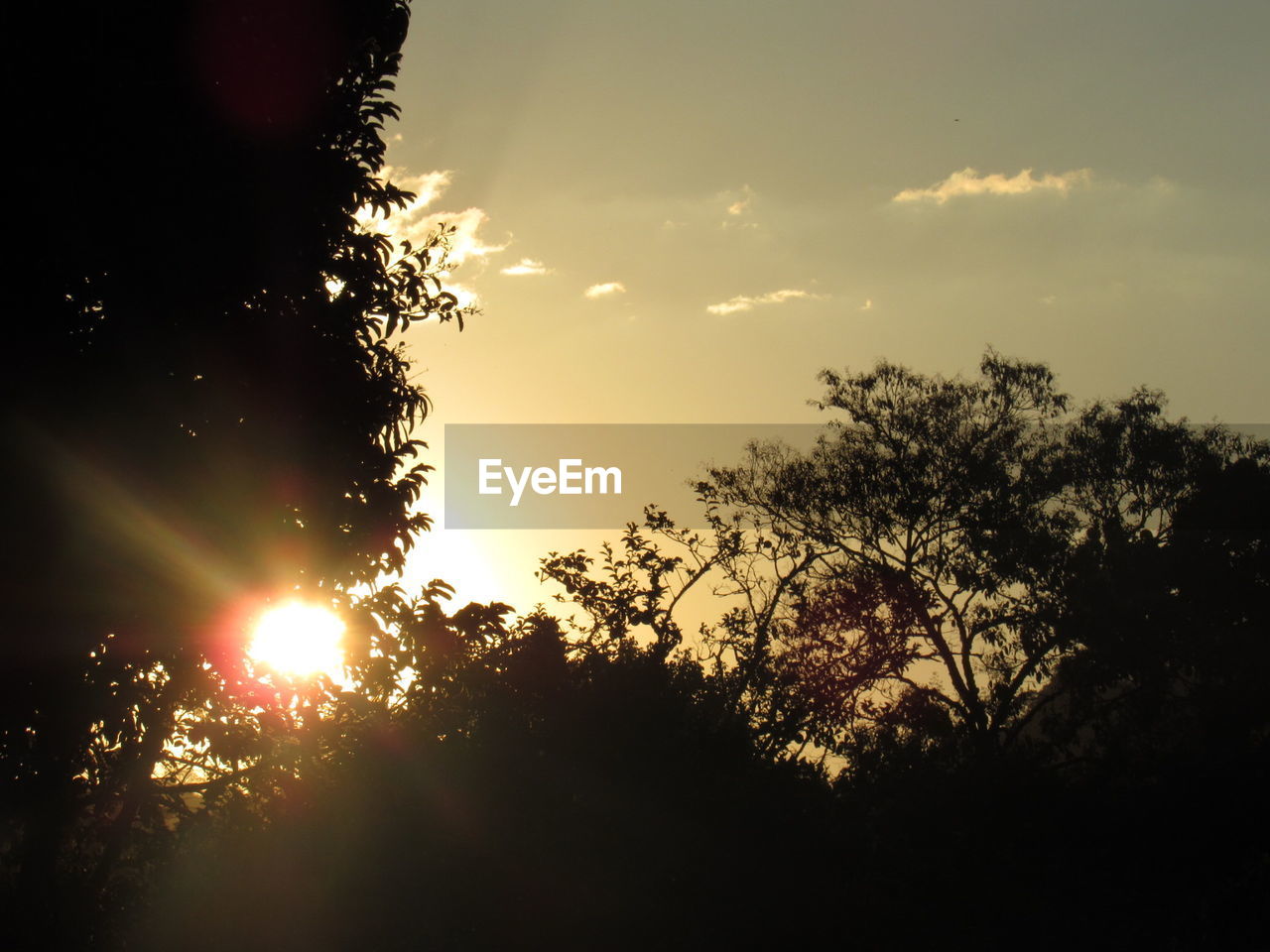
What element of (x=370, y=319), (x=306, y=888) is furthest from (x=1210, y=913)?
(x=370, y=319)

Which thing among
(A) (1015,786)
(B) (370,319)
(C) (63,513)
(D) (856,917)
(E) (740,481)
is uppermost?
(E) (740,481)

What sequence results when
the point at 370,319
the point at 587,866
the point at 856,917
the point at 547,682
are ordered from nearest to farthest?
the point at 370,319 → the point at 856,917 → the point at 587,866 → the point at 547,682

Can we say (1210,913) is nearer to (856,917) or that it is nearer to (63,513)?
(856,917)

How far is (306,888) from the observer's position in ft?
64.1

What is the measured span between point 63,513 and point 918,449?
2650 cm

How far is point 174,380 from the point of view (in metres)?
9.35

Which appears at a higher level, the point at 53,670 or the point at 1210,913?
the point at 53,670

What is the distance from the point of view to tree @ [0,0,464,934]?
28.4 feet

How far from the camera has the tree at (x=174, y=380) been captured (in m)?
8.66

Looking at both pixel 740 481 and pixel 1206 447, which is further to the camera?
pixel 740 481

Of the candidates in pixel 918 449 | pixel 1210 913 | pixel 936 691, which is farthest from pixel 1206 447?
pixel 1210 913

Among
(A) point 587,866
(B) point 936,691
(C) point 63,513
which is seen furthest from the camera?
(B) point 936,691

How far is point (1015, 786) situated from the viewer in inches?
864

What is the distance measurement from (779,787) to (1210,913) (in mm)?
7992
